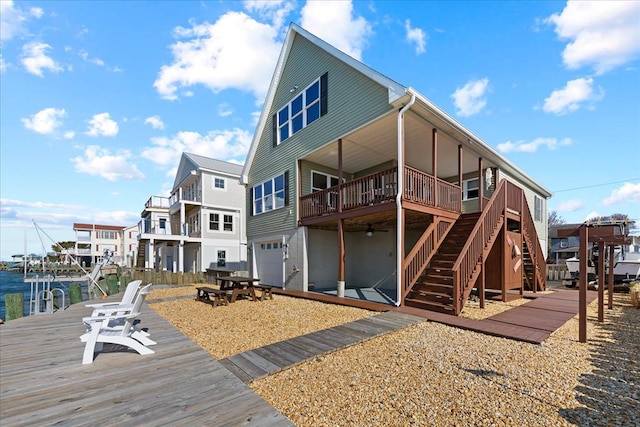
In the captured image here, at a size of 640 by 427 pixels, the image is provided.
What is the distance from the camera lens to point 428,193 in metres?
9.83

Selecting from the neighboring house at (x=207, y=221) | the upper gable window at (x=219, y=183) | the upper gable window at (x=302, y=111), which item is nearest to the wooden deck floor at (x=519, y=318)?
the upper gable window at (x=302, y=111)

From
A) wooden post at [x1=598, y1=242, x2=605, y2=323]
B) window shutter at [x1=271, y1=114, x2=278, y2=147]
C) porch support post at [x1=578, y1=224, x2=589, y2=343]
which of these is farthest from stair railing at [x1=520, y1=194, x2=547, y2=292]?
window shutter at [x1=271, y1=114, x2=278, y2=147]

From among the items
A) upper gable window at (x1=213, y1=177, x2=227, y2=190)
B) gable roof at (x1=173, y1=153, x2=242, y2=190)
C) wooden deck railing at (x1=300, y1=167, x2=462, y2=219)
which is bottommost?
wooden deck railing at (x1=300, y1=167, x2=462, y2=219)

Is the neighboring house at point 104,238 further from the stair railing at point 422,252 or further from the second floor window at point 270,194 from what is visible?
the stair railing at point 422,252

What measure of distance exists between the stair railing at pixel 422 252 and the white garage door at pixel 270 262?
7.24 metres

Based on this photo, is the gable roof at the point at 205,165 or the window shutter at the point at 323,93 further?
the gable roof at the point at 205,165

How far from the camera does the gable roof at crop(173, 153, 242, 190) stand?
72.2 ft

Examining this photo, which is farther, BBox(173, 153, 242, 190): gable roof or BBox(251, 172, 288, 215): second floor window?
BBox(173, 153, 242, 190): gable roof

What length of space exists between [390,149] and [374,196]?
3.59m

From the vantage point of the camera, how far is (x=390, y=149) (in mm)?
12078

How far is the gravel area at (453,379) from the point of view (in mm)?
2965

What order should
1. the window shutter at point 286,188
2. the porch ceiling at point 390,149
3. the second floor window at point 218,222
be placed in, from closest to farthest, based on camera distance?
1. the porch ceiling at point 390,149
2. the window shutter at point 286,188
3. the second floor window at point 218,222

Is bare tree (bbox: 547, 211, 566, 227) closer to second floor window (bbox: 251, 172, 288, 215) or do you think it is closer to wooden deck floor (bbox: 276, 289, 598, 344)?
wooden deck floor (bbox: 276, 289, 598, 344)

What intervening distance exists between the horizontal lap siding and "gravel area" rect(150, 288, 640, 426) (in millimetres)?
7061
